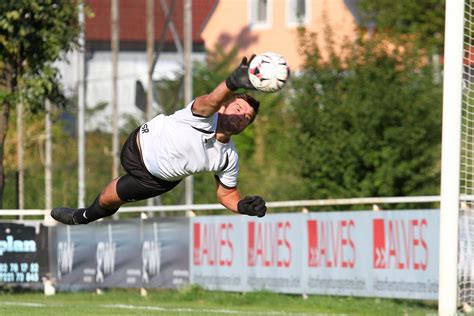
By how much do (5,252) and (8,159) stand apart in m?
16.5

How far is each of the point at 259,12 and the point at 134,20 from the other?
598 cm

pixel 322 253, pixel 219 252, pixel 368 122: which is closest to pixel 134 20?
pixel 368 122

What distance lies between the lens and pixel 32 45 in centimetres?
2303

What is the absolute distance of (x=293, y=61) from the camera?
165 ft

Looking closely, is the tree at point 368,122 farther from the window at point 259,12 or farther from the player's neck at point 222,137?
the window at point 259,12

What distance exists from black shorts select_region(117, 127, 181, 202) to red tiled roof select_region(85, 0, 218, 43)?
40.3 meters

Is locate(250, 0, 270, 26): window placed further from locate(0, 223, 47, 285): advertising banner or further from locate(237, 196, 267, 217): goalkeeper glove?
locate(237, 196, 267, 217): goalkeeper glove

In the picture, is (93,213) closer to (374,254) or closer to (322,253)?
(374,254)

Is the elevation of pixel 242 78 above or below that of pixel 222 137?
above

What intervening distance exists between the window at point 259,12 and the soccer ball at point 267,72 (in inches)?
1562

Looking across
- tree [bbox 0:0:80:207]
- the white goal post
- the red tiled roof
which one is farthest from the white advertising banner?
the red tiled roof

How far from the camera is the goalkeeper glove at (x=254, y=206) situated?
449 inches

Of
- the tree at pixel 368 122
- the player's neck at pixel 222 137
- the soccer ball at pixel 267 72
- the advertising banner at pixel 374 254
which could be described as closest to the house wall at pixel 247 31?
the tree at pixel 368 122

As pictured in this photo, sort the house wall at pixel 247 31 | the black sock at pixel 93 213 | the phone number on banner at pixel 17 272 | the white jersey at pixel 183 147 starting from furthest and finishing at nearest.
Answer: the house wall at pixel 247 31, the phone number on banner at pixel 17 272, the black sock at pixel 93 213, the white jersey at pixel 183 147
